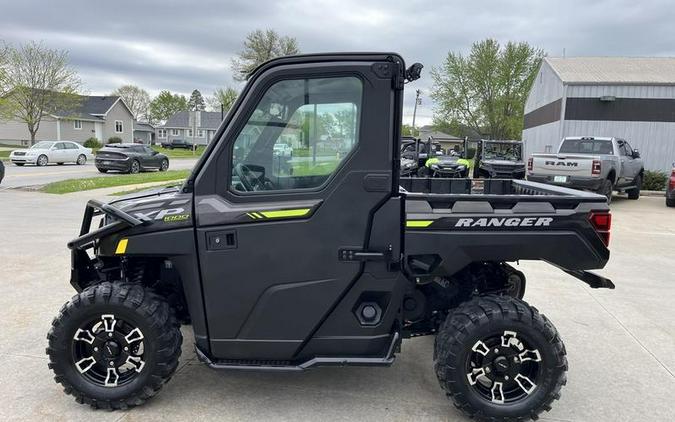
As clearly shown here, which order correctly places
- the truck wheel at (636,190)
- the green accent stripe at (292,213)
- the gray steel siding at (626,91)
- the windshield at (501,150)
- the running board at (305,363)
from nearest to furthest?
the green accent stripe at (292,213)
the running board at (305,363)
the truck wheel at (636,190)
the windshield at (501,150)
the gray steel siding at (626,91)

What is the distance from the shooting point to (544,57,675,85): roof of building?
23481 millimetres

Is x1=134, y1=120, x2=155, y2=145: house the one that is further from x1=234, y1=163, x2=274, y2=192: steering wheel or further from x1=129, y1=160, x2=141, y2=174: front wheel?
x1=234, y1=163, x2=274, y2=192: steering wheel

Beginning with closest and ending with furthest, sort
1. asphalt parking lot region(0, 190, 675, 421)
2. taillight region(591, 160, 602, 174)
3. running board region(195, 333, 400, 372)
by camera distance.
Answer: running board region(195, 333, 400, 372) → asphalt parking lot region(0, 190, 675, 421) → taillight region(591, 160, 602, 174)

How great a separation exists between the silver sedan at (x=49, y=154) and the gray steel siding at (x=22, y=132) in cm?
2991

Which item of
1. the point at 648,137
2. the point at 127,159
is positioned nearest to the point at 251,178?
the point at 127,159

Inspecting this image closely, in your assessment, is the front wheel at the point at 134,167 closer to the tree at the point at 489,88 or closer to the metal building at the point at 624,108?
the metal building at the point at 624,108

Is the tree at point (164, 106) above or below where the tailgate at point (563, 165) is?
above

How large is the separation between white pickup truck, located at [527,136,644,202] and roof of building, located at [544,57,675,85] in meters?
9.60

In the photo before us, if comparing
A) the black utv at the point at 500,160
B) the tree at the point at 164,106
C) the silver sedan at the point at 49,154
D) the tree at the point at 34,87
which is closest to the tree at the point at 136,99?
the tree at the point at 164,106

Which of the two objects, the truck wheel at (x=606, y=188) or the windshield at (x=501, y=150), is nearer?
the truck wheel at (x=606, y=188)

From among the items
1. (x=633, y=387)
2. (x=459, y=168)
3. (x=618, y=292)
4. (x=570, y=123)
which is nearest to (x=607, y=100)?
(x=570, y=123)

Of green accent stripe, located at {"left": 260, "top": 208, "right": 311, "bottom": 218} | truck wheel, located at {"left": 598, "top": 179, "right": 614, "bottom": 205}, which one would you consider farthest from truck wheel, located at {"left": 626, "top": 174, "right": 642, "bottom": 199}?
green accent stripe, located at {"left": 260, "top": 208, "right": 311, "bottom": 218}

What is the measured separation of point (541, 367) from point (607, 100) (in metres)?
23.6

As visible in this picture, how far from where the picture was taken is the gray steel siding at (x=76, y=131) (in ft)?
179
